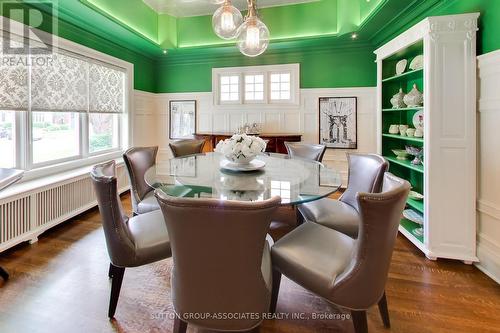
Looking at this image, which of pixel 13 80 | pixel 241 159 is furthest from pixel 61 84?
pixel 241 159

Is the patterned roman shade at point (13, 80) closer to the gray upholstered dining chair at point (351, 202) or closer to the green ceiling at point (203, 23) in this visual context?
the green ceiling at point (203, 23)

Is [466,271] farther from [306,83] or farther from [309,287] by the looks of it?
[306,83]

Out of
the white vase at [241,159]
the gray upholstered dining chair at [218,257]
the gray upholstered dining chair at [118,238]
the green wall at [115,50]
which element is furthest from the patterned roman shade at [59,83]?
the gray upholstered dining chair at [218,257]

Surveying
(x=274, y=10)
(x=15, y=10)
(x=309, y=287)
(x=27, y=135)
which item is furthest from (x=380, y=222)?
(x=274, y=10)

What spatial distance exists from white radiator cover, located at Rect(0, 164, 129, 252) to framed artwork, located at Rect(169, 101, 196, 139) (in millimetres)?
2341

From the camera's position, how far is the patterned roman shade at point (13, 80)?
2.68 metres

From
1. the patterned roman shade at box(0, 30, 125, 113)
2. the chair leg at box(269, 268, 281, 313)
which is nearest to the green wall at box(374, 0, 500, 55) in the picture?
the chair leg at box(269, 268, 281, 313)

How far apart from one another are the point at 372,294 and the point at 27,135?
363 cm

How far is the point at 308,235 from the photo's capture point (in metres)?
1.75

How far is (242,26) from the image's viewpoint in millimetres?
2486

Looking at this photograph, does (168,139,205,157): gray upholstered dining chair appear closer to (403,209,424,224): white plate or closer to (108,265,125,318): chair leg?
(108,265,125,318): chair leg

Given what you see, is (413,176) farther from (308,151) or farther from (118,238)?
(118,238)

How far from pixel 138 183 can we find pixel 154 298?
1095 millimetres

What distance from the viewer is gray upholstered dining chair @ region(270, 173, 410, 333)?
1.24 m
